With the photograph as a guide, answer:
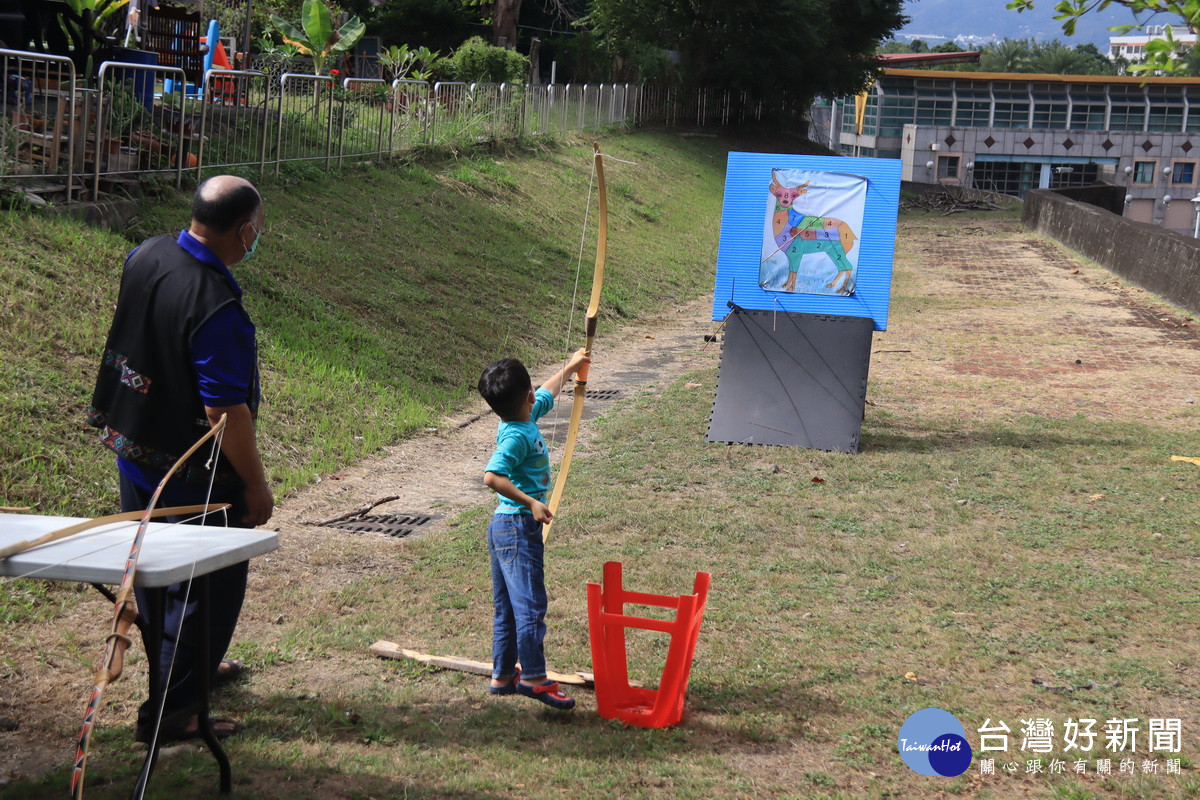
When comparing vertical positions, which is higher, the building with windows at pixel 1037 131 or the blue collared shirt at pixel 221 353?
the building with windows at pixel 1037 131

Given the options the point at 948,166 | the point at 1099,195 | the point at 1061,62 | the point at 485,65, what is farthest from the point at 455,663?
the point at 1061,62

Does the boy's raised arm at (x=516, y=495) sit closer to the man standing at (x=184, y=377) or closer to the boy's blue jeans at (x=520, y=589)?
the boy's blue jeans at (x=520, y=589)

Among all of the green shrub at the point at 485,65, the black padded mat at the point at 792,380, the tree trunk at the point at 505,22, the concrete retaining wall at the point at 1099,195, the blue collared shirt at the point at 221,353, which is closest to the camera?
the blue collared shirt at the point at 221,353

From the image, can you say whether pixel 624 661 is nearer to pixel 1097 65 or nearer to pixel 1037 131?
pixel 1037 131

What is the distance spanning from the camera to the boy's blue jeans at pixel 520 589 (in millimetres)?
4129

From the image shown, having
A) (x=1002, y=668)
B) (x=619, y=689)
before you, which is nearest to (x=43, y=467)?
(x=619, y=689)

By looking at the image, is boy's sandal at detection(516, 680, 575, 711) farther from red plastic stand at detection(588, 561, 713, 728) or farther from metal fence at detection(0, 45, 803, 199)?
→ metal fence at detection(0, 45, 803, 199)

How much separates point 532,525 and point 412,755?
37.1 inches

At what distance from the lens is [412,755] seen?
376 cm

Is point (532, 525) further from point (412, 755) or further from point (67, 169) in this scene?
point (67, 169)

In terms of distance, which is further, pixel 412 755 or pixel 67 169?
pixel 67 169

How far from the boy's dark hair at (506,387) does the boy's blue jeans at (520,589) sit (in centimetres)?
41

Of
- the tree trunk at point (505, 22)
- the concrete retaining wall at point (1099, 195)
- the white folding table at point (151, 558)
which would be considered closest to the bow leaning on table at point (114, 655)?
the white folding table at point (151, 558)

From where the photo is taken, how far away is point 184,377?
3.62 m
